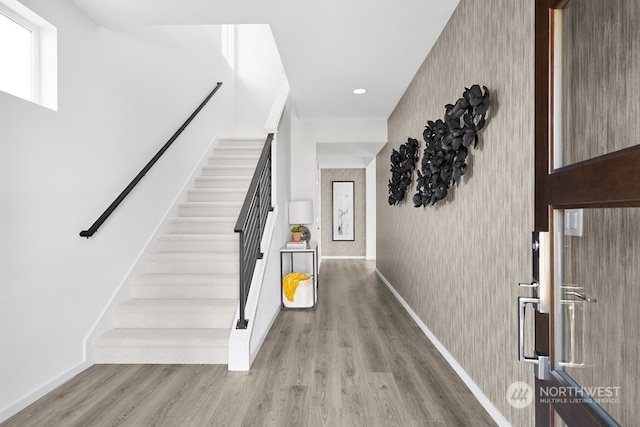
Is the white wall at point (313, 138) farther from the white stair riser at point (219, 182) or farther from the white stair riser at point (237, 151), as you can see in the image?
the white stair riser at point (219, 182)

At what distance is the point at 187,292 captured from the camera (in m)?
3.25

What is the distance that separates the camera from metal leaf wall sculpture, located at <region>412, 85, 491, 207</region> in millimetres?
2107

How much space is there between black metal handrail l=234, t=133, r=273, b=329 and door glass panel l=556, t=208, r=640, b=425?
2064 millimetres

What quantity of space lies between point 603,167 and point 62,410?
8.81 feet

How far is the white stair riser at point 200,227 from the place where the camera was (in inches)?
156

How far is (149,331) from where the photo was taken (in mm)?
2896

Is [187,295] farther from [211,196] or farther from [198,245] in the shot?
[211,196]

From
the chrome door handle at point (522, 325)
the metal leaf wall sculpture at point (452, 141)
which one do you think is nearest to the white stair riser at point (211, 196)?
the metal leaf wall sculpture at point (452, 141)

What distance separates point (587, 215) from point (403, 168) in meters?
3.43

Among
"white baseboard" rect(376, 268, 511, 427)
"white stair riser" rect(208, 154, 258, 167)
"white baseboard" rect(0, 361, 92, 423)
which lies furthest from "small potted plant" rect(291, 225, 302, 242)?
"white baseboard" rect(0, 361, 92, 423)

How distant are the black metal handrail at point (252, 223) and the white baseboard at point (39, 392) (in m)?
1.08

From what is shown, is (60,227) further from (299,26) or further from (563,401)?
(563,401)

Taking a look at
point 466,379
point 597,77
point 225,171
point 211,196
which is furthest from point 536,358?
point 225,171

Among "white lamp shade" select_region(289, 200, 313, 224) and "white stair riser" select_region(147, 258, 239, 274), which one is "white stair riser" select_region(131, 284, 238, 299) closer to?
"white stair riser" select_region(147, 258, 239, 274)
